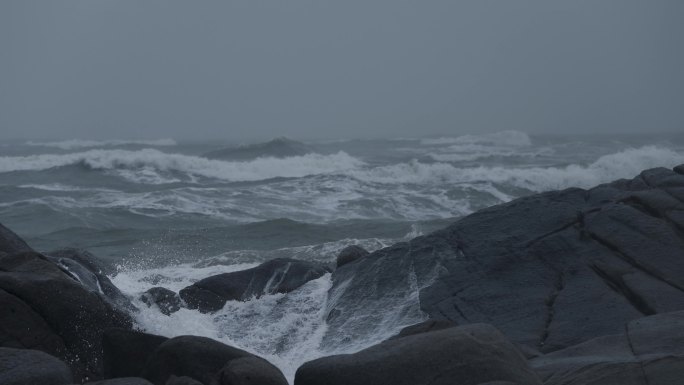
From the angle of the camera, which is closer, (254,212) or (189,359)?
(189,359)

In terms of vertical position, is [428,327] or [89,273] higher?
[428,327]

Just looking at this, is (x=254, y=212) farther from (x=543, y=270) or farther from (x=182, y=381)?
(x=182, y=381)

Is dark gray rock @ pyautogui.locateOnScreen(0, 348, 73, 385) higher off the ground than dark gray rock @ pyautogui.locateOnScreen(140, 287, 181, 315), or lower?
higher

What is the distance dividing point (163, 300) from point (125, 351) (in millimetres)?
2906

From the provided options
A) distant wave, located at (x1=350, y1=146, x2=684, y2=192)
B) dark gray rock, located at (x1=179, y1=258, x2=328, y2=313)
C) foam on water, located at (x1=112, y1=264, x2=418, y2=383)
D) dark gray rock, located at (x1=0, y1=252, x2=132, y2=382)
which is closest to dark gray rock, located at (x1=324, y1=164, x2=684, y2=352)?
foam on water, located at (x1=112, y1=264, x2=418, y2=383)

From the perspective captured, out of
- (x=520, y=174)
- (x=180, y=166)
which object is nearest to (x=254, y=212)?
(x=520, y=174)

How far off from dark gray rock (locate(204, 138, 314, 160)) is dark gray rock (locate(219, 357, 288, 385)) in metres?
28.9

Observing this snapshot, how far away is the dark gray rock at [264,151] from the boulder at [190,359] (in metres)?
28.5

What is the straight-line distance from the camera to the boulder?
17.4 feet

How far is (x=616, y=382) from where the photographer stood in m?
4.48

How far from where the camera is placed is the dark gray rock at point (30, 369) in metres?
4.57

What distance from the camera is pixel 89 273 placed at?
27.8 ft

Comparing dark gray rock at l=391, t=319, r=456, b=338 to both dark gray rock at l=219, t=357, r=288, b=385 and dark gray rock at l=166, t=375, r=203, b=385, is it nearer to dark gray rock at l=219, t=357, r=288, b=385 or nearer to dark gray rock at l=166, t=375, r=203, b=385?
dark gray rock at l=219, t=357, r=288, b=385

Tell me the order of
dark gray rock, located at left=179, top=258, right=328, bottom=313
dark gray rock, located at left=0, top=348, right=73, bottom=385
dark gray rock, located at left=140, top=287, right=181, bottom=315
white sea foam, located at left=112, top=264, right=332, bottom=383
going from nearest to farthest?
1. dark gray rock, located at left=0, top=348, right=73, bottom=385
2. white sea foam, located at left=112, top=264, right=332, bottom=383
3. dark gray rock, located at left=140, top=287, right=181, bottom=315
4. dark gray rock, located at left=179, top=258, right=328, bottom=313
